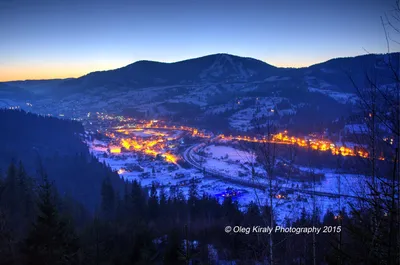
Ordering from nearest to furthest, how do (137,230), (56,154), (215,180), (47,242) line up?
(47,242) < (137,230) < (215,180) < (56,154)

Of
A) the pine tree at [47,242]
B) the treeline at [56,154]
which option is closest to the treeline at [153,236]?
the pine tree at [47,242]

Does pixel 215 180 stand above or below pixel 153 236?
below

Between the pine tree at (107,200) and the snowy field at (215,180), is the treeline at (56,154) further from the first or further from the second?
the snowy field at (215,180)

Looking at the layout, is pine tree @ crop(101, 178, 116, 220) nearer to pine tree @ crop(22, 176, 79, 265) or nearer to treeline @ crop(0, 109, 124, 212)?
treeline @ crop(0, 109, 124, 212)

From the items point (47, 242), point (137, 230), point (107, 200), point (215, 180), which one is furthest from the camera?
point (215, 180)

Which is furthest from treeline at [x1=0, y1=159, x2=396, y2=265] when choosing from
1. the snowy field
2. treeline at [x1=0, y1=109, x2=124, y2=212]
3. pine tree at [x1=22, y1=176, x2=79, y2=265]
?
the snowy field

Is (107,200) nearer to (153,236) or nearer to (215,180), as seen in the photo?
(153,236)

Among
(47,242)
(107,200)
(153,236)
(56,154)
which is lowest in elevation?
(107,200)

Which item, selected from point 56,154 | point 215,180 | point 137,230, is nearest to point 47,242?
point 137,230

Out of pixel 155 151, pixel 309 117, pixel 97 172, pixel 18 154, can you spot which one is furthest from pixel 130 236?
pixel 309 117
